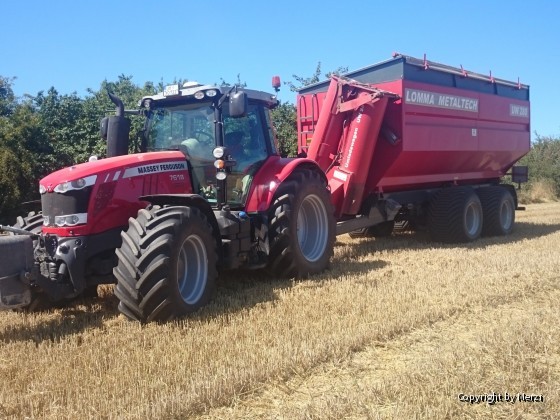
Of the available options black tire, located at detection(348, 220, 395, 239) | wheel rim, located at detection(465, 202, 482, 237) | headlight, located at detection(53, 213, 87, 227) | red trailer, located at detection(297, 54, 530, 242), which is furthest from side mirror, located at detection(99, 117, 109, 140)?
wheel rim, located at detection(465, 202, 482, 237)

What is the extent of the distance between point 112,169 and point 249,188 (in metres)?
1.57

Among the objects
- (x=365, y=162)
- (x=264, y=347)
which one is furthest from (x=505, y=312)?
(x=365, y=162)

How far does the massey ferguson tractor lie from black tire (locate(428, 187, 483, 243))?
1.0 inches

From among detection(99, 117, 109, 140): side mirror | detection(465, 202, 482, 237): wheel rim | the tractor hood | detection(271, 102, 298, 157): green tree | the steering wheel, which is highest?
detection(271, 102, 298, 157): green tree

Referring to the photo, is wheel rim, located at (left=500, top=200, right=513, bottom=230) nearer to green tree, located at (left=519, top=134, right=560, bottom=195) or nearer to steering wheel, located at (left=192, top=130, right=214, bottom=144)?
steering wheel, located at (left=192, top=130, right=214, bottom=144)

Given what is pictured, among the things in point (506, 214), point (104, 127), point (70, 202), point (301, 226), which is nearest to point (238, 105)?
point (104, 127)

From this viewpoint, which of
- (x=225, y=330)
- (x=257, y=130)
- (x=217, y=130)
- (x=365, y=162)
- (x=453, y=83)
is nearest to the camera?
(x=225, y=330)

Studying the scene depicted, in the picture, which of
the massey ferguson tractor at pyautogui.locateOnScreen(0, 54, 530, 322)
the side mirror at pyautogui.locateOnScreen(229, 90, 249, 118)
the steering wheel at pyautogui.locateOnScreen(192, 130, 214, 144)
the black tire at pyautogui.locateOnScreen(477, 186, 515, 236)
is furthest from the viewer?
the black tire at pyautogui.locateOnScreen(477, 186, 515, 236)

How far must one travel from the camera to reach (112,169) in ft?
15.4

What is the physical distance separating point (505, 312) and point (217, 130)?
123 inches

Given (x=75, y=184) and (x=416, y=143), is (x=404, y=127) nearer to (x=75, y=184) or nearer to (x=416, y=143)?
(x=416, y=143)

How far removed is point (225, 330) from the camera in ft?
13.6

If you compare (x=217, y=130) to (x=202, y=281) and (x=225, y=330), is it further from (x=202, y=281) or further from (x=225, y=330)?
(x=225, y=330)

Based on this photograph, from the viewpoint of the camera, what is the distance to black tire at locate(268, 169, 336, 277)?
580 cm
